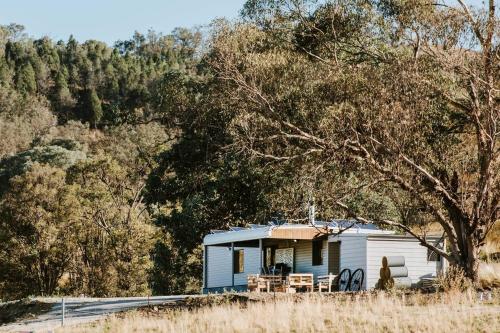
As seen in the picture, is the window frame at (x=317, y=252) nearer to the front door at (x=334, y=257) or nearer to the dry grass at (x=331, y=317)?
the front door at (x=334, y=257)

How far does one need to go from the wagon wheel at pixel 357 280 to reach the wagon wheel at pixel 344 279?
146 mm

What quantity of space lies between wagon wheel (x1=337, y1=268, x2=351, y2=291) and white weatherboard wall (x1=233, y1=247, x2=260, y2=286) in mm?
5208

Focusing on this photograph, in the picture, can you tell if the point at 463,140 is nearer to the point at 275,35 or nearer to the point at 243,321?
the point at 275,35

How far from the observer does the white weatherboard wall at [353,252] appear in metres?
28.5

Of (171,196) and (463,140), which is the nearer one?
(463,140)

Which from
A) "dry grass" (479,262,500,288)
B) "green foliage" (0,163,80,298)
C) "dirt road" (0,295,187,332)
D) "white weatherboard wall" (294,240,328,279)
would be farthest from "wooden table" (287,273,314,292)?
"green foliage" (0,163,80,298)

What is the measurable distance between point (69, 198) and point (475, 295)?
2889cm

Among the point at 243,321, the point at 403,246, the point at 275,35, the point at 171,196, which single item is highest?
the point at 275,35

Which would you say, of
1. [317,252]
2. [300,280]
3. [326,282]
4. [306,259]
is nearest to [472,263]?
[326,282]

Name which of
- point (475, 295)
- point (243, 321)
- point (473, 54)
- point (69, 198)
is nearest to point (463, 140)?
point (473, 54)

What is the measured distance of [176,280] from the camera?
1684 inches

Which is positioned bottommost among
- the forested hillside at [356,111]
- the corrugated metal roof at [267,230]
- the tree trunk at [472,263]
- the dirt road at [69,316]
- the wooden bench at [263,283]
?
the dirt road at [69,316]

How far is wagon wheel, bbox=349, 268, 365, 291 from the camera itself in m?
28.2

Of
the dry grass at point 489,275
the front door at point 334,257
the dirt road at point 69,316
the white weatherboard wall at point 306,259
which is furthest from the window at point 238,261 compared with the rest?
the dry grass at point 489,275
